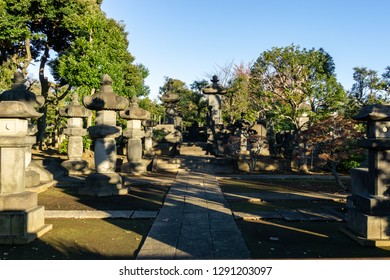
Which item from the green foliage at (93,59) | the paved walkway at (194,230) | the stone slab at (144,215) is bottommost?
the stone slab at (144,215)

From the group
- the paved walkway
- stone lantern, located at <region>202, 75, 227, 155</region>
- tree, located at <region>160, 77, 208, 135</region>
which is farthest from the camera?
tree, located at <region>160, 77, 208, 135</region>

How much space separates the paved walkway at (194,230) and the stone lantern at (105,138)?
6.37ft

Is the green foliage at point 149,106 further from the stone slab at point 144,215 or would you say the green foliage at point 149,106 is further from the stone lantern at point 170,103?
the stone slab at point 144,215

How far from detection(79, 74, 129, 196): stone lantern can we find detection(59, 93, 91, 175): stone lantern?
17.2 ft

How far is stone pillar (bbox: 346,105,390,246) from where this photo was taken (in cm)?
519

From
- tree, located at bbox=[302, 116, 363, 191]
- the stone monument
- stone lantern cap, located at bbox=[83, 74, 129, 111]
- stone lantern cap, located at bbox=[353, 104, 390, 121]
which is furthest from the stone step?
stone lantern cap, located at bbox=[353, 104, 390, 121]

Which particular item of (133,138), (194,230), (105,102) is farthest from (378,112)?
(133,138)

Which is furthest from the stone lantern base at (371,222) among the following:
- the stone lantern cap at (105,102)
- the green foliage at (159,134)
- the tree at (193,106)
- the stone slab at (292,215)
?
the tree at (193,106)

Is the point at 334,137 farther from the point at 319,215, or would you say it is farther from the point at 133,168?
the point at 133,168

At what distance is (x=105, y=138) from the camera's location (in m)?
10.1

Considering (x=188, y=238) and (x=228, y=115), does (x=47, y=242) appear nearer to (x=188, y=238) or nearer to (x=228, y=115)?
(x=188, y=238)

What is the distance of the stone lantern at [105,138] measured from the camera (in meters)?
9.69

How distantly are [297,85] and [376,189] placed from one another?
13.0m

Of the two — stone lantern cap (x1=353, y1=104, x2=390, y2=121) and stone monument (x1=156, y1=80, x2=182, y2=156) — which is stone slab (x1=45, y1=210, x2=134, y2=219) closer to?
stone lantern cap (x1=353, y1=104, x2=390, y2=121)
